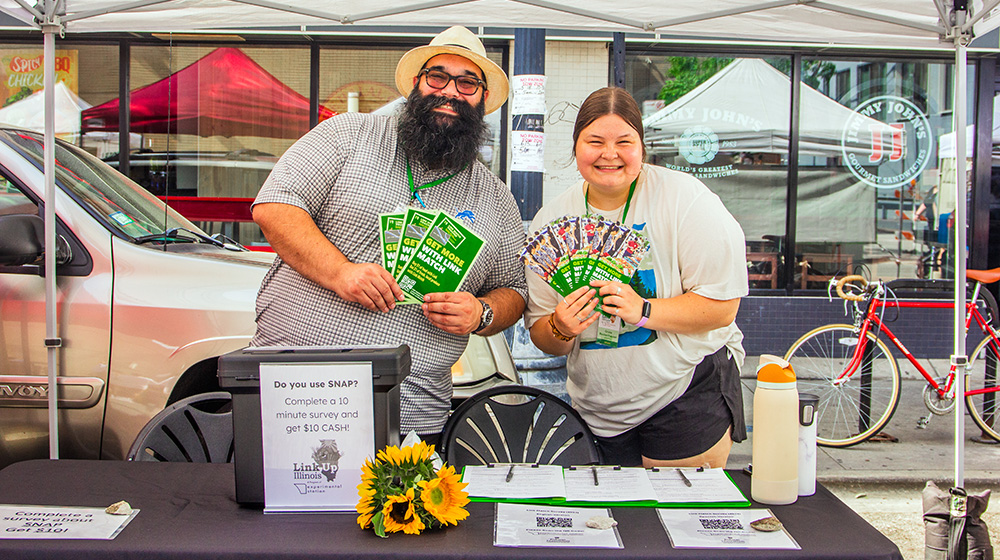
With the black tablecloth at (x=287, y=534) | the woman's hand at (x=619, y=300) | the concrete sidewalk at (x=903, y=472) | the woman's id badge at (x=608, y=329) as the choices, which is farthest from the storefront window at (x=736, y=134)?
the black tablecloth at (x=287, y=534)

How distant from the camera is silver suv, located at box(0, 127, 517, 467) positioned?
325 centimetres

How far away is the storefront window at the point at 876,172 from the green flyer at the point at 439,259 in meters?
6.45

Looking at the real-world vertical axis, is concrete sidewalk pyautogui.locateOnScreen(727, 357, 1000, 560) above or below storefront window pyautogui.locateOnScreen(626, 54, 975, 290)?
below

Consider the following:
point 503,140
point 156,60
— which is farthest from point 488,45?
point 156,60

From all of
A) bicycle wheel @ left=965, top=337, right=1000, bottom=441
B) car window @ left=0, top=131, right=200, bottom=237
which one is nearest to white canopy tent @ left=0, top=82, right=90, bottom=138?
car window @ left=0, top=131, right=200, bottom=237

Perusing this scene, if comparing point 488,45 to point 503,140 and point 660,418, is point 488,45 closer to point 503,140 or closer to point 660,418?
point 503,140

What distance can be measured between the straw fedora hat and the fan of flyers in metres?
0.81

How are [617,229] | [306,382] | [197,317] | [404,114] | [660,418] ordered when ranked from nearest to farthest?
[306,382] → [617,229] → [660,418] → [404,114] → [197,317]

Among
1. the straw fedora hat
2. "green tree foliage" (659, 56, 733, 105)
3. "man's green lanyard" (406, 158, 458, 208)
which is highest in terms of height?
"green tree foliage" (659, 56, 733, 105)

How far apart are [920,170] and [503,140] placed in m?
4.34

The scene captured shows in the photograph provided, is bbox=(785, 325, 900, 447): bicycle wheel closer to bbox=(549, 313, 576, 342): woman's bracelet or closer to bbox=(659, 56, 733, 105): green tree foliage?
bbox=(659, 56, 733, 105): green tree foliage

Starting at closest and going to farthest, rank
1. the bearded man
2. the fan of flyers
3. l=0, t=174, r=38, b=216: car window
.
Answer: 1. the fan of flyers
2. the bearded man
3. l=0, t=174, r=38, b=216: car window

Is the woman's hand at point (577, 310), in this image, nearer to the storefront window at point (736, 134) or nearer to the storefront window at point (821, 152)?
the storefront window at point (736, 134)

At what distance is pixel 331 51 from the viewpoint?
7371 millimetres
